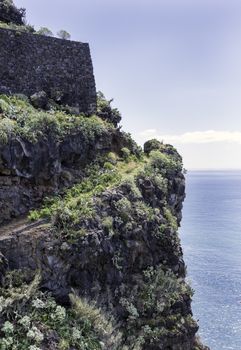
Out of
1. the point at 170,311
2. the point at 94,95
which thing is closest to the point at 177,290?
the point at 170,311

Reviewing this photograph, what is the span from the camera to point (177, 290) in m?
22.6

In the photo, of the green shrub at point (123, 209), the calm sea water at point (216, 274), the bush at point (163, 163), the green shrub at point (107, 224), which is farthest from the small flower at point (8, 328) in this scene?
the calm sea water at point (216, 274)

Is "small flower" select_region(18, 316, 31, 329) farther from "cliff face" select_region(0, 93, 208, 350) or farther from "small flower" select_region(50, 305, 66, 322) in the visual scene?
"small flower" select_region(50, 305, 66, 322)

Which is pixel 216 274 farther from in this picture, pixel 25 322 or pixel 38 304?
pixel 25 322

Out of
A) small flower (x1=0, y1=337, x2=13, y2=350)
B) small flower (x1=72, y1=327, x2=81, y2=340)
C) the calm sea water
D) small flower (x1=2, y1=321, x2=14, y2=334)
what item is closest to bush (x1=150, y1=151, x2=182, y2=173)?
small flower (x1=72, y1=327, x2=81, y2=340)

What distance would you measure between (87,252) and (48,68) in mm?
12882

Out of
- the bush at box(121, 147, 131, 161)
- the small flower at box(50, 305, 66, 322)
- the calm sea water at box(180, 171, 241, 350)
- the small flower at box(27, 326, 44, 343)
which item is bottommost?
the calm sea water at box(180, 171, 241, 350)

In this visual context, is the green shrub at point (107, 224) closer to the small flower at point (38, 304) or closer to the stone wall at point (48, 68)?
the small flower at point (38, 304)

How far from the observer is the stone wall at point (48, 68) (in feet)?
85.0

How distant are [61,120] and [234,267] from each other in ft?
132

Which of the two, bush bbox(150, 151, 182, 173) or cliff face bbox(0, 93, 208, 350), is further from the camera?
bush bbox(150, 151, 182, 173)

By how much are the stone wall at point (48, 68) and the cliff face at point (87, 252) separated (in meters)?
3.01

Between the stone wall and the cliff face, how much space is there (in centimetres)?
301

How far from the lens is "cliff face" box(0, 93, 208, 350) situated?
17.1 meters
